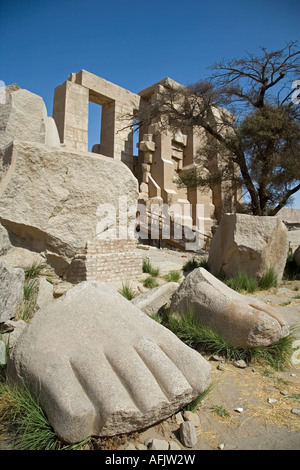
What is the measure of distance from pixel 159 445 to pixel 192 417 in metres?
0.30

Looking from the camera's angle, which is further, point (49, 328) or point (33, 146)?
point (33, 146)

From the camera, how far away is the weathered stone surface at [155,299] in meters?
2.94

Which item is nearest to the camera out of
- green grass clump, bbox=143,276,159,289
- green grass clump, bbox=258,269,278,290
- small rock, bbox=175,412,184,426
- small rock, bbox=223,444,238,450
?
small rock, bbox=223,444,238,450

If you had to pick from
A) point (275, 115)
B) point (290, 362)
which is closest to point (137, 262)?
point (290, 362)

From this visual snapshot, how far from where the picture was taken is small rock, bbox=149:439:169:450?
143 centimetres

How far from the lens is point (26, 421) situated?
58.2 inches

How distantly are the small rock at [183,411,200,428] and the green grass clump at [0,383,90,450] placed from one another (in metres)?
0.58

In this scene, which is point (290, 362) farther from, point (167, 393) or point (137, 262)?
point (137, 262)

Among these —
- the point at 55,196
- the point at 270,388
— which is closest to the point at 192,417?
the point at 270,388

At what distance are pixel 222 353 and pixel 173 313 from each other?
1.86ft

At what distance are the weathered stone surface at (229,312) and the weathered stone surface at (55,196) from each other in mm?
2137

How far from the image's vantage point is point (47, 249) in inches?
168

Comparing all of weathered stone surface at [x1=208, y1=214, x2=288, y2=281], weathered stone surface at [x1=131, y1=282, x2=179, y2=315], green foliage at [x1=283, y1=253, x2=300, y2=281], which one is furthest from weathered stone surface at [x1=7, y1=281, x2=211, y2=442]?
green foliage at [x1=283, y1=253, x2=300, y2=281]

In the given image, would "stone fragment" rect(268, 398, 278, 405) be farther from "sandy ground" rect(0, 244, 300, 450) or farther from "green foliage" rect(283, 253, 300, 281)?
"green foliage" rect(283, 253, 300, 281)
